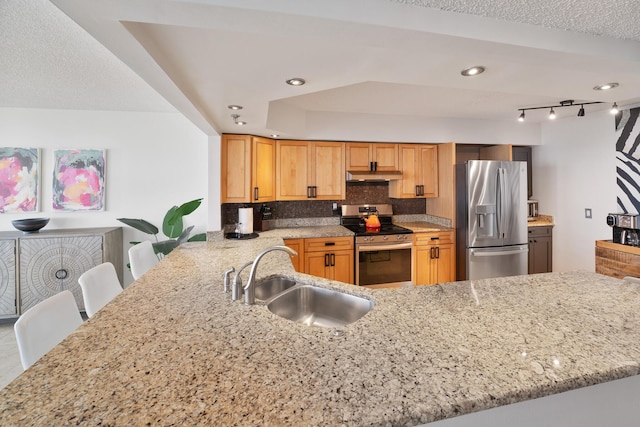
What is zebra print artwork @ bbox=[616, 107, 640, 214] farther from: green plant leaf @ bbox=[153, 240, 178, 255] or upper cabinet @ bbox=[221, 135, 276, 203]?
green plant leaf @ bbox=[153, 240, 178, 255]

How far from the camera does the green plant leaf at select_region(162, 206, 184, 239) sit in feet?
10.9

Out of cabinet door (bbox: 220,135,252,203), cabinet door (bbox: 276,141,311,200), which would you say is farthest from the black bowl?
cabinet door (bbox: 276,141,311,200)

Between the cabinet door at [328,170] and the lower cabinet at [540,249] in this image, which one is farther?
the lower cabinet at [540,249]

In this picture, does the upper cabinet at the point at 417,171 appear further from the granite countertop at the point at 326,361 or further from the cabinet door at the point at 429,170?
the granite countertop at the point at 326,361

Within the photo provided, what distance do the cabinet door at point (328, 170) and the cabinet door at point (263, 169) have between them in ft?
1.77

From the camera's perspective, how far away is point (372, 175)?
4.02 meters

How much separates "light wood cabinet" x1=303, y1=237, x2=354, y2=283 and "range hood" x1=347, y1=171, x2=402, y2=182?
2.80ft

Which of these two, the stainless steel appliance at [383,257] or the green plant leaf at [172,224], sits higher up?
the green plant leaf at [172,224]

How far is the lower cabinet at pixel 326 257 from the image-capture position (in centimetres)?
360

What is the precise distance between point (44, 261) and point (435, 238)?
471 cm

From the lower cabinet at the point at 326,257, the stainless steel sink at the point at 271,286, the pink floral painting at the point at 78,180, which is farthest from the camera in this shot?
the lower cabinet at the point at 326,257

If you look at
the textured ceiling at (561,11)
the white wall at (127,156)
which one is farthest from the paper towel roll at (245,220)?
the textured ceiling at (561,11)

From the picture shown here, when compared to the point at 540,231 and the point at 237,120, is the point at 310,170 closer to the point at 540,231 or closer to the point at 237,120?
the point at 237,120

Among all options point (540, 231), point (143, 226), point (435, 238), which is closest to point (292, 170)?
point (143, 226)
